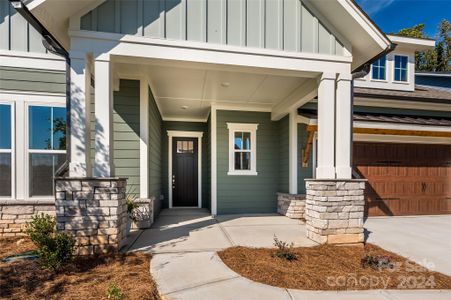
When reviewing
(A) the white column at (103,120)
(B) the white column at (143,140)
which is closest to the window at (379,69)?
(B) the white column at (143,140)

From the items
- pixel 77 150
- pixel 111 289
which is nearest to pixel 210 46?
pixel 77 150

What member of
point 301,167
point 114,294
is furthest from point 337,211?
point 114,294

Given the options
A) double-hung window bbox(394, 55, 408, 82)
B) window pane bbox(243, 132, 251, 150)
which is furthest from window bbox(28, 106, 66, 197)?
double-hung window bbox(394, 55, 408, 82)

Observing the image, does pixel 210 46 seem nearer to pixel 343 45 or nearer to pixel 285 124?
pixel 343 45

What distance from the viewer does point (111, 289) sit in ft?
7.55

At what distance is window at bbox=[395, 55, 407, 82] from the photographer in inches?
319

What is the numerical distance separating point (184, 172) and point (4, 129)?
15.8ft

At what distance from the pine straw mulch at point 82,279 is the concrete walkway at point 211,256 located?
187mm

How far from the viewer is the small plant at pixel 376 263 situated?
10.4 feet

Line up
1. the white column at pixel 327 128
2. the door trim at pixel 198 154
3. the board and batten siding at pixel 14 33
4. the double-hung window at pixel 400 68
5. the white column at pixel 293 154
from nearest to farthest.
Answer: the white column at pixel 327 128, the board and batten siding at pixel 14 33, the white column at pixel 293 154, the double-hung window at pixel 400 68, the door trim at pixel 198 154

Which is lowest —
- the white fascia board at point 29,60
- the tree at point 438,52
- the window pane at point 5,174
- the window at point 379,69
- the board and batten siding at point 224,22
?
the window pane at point 5,174

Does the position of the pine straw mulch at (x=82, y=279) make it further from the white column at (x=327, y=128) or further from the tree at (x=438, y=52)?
the tree at (x=438, y=52)

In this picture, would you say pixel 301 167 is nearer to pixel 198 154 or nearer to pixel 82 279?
pixel 198 154

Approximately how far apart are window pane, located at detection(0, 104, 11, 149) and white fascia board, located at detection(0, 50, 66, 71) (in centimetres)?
79
